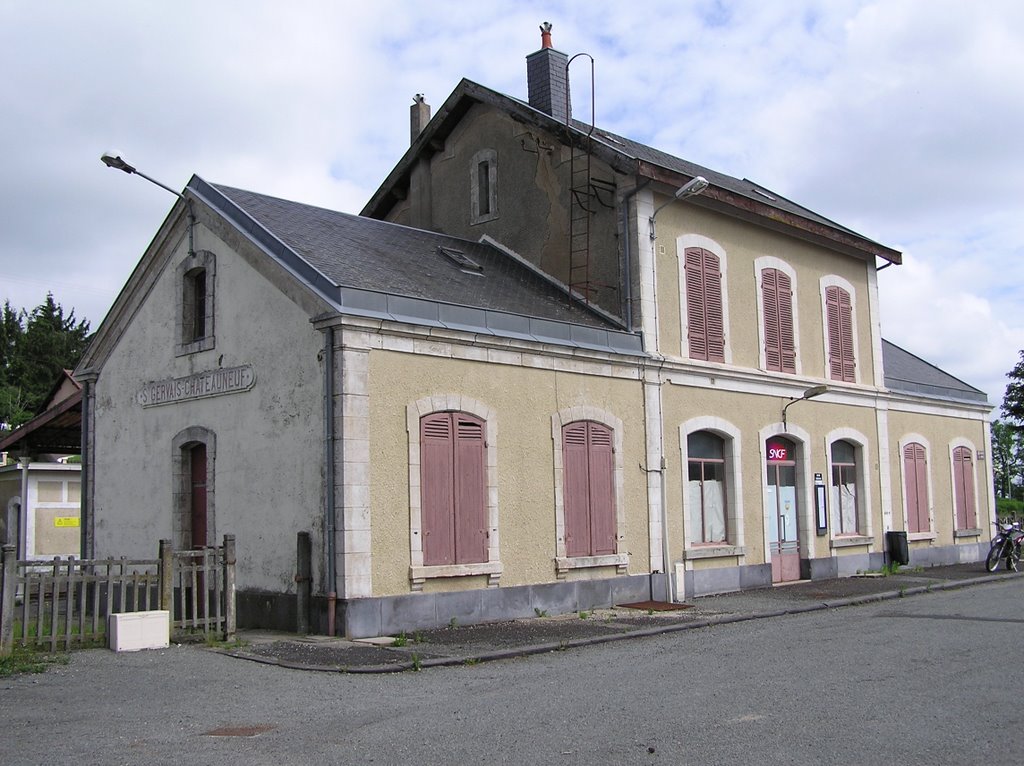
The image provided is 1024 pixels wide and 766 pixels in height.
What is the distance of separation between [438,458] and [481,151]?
8.20m

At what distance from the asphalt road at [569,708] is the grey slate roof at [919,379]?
1262 cm

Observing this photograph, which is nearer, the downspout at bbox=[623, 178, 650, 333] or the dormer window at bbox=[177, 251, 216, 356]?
the dormer window at bbox=[177, 251, 216, 356]

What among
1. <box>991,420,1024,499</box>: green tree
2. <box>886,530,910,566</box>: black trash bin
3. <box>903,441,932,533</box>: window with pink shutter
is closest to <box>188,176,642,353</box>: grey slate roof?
<box>886,530,910,566</box>: black trash bin

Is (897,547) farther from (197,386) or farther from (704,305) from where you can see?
(197,386)

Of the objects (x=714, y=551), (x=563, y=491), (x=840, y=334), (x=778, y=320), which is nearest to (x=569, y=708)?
(x=563, y=491)

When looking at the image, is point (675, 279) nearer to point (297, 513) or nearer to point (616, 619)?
point (616, 619)

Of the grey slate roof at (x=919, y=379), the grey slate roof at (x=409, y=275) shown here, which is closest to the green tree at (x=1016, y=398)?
the grey slate roof at (x=919, y=379)

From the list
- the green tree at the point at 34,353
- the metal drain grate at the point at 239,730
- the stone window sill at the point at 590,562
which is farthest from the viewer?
the green tree at the point at 34,353

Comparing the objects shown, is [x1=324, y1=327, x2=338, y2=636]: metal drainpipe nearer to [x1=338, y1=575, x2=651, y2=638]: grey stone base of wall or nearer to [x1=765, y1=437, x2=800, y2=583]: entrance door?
[x1=338, y1=575, x2=651, y2=638]: grey stone base of wall

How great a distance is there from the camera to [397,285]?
14.0 meters

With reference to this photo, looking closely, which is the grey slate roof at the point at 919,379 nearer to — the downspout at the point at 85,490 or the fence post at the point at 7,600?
the downspout at the point at 85,490

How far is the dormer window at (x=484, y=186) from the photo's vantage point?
19.4m

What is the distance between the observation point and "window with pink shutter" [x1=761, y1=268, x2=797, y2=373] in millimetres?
19656

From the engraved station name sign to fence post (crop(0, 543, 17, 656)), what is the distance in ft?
13.9
